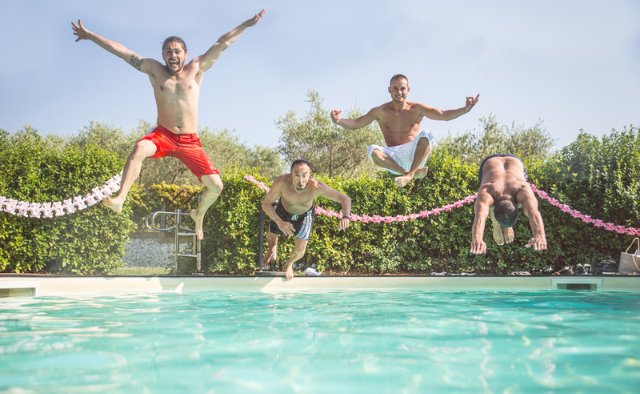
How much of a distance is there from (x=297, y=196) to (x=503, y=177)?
2918 millimetres

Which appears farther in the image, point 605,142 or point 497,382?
point 605,142

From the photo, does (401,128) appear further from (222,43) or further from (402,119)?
(222,43)

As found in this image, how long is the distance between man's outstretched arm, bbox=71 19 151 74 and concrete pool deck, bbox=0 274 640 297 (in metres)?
3.11

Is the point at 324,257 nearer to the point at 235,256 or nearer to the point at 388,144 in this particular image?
the point at 235,256

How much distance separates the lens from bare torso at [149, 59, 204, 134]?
18.3 ft

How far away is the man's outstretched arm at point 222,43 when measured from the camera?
218 inches

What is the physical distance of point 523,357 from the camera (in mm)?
2631

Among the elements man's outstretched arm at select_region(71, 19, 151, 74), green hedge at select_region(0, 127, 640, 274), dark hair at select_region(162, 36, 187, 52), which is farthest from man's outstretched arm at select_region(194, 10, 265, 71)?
green hedge at select_region(0, 127, 640, 274)

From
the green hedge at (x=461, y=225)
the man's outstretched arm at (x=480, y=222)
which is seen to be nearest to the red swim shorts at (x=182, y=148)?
the man's outstretched arm at (x=480, y=222)

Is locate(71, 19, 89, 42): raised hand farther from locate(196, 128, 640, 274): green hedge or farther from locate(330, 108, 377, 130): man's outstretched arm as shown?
locate(196, 128, 640, 274): green hedge

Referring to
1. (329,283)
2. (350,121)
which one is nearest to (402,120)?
(350,121)

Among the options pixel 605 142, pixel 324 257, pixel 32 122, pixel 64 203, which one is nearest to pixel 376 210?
pixel 324 257

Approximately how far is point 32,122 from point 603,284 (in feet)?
95.9

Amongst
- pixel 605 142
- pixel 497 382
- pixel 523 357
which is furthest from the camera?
pixel 605 142
